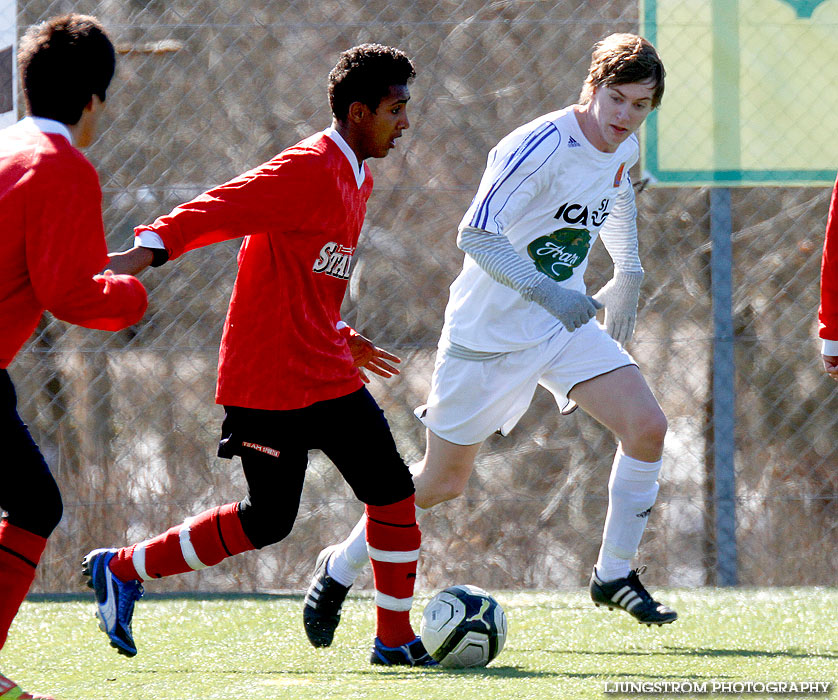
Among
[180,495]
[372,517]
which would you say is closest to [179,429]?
[180,495]

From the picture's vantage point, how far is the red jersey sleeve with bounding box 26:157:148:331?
2.58 metres

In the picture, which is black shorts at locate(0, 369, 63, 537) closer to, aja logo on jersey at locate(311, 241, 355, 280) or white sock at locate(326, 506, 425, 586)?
aja logo on jersey at locate(311, 241, 355, 280)

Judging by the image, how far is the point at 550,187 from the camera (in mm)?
3920

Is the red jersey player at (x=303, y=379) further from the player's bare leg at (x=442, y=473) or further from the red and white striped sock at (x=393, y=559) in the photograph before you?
the player's bare leg at (x=442, y=473)

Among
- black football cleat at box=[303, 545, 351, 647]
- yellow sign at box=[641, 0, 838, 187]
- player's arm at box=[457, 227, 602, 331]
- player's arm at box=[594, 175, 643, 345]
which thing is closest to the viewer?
player's arm at box=[457, 227, 602, 331]

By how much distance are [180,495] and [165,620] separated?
1.03 m

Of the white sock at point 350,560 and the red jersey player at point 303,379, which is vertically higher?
the red jersey player at point 303,379

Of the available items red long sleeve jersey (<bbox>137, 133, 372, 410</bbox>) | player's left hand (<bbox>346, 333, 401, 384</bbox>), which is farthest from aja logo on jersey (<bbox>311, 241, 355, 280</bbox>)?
player's left hand (<bbox>346, 333, 401, 384</bbox>)

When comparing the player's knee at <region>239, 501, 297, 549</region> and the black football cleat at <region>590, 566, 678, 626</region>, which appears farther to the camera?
the black football cleat at <region>590, 566, 678, 626</region>

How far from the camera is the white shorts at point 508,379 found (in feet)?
13.1

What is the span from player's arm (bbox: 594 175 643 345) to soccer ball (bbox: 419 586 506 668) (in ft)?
4.06
